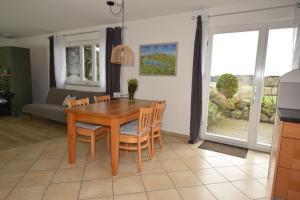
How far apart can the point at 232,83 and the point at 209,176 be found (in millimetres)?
1744

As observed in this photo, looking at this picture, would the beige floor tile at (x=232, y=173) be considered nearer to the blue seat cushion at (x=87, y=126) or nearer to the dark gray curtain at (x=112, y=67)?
the blue seat cushion at (x=87, y=126)

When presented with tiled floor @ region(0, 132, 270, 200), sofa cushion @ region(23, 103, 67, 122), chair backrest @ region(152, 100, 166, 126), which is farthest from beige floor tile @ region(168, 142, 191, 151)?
sofa cushion @ region(23, 103, 67, 122)

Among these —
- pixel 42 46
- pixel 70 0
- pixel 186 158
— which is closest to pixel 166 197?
pixel 186 158

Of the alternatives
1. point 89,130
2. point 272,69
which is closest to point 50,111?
point 89,130

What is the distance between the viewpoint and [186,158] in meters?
2.86

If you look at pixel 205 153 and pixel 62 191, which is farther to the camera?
pixel 205 153

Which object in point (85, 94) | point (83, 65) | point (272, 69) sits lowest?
point (85, 94)

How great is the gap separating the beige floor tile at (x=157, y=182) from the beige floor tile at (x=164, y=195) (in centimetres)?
7

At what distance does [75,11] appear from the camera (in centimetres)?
354

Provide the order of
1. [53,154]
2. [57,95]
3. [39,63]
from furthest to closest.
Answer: [39,63]
[57,95]
[53,154]

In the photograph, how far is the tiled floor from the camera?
1990 mm

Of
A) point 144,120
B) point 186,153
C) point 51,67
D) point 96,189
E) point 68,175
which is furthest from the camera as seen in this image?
point 51,67

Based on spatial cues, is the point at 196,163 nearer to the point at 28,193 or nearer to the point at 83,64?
the point at 28,193

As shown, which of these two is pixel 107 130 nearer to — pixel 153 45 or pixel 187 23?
pixel 153 45
